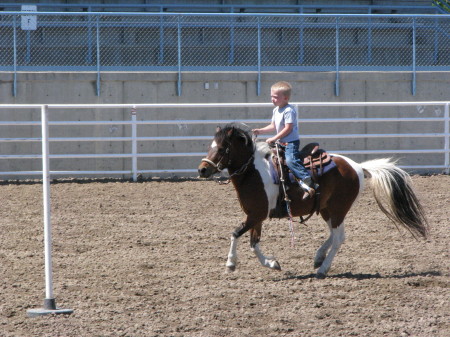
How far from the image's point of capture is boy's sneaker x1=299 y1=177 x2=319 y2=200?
700 cm

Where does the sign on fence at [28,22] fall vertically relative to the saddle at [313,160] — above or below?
above

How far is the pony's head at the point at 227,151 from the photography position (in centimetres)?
661

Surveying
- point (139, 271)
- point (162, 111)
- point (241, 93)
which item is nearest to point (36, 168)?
point (162, 111)

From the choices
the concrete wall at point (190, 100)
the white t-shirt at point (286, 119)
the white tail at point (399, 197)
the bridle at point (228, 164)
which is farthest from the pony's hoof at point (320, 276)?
the concrete wall at point (190, 100)

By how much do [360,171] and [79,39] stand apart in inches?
368

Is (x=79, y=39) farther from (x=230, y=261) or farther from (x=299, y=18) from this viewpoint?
(x=230, y=261)

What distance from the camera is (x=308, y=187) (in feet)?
23.0

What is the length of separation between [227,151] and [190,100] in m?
8.65

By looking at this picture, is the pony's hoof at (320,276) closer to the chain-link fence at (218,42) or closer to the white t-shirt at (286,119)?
the white t-shirt at (286,119)

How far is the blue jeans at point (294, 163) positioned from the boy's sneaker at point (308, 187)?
0.04 metres

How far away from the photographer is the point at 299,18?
16578 millimetres

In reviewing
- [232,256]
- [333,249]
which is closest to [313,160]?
[333,249]

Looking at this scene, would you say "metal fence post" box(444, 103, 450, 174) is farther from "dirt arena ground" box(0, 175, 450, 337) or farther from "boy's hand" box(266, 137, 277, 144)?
"boy's hand" box(266, 137, 277, 144)

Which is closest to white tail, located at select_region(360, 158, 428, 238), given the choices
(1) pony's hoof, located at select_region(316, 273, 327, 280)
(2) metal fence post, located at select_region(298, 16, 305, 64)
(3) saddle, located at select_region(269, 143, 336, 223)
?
(3) saddle, located at select_region(269, 143, 336, 223)
